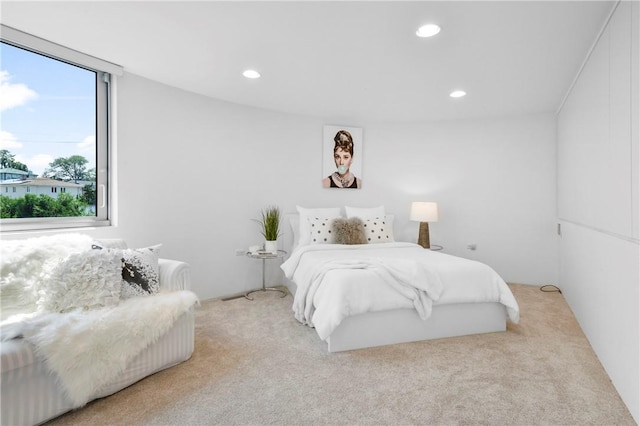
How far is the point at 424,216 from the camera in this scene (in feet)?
14.9

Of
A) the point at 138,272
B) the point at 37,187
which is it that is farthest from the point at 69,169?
the point at 138,272

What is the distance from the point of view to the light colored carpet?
176 cm

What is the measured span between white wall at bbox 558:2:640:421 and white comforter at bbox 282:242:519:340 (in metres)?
0.66

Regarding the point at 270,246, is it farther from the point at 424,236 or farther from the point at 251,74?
the point at 424,236

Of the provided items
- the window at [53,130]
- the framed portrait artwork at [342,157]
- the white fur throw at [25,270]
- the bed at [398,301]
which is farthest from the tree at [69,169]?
the framed portrait artwork at [342,157]

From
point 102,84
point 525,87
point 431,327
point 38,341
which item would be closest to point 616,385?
point 431,327

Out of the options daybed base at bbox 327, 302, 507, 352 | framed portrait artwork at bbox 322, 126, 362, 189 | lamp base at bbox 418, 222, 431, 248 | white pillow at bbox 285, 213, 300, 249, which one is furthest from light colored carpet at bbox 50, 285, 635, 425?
framed portrait artwork at bbox 322, 126, 362, 189

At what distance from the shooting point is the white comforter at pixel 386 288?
2488mm

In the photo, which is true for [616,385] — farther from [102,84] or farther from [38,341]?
[102,84]

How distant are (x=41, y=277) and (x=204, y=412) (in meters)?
1.29

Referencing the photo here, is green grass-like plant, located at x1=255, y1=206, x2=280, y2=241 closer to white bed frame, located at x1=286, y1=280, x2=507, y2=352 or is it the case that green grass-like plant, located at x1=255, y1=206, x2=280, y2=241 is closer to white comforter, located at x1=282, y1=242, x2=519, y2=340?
white comforter, located at x1=282, y1=242, x2=519, y2=340

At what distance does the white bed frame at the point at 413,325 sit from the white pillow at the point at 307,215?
5.12 ft

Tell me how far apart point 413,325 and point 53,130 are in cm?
341

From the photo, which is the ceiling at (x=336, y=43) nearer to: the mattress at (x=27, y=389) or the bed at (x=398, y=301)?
the bed at (x=398, y=301)
